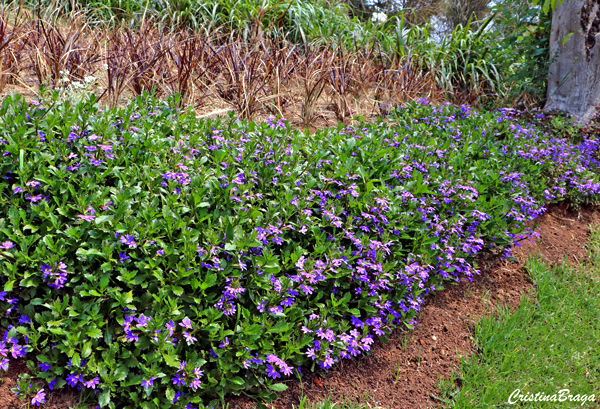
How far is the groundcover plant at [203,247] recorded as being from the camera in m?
1.97

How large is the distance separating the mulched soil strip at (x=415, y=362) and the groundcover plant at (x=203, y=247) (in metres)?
0.09

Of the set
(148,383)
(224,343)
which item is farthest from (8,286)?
(224,343)

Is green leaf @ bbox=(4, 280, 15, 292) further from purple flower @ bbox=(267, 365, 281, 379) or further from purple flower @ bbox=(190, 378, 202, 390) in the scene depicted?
purple flower @ bbox=(267, 365, 281, 379)

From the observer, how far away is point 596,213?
4605mm

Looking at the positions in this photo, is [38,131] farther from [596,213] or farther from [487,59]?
[487,59]

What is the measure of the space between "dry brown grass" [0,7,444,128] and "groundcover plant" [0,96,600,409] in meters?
1.10

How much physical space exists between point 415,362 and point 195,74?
3.68 m

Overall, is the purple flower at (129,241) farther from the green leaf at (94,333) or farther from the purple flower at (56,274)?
the green leaf at (94,333)

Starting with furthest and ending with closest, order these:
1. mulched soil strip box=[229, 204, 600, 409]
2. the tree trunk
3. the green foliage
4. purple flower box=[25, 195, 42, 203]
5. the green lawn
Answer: the green foliage
the tree trunk
the green lawn
mulched soil strip box=[229, 204, 600, 409]
purple flower box=[25, 195, 42, 203]

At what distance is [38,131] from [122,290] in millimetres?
1226

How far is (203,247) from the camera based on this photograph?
2.22m

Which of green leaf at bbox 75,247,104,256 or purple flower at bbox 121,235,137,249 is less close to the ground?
purple flower at bbox 121,235,137,249

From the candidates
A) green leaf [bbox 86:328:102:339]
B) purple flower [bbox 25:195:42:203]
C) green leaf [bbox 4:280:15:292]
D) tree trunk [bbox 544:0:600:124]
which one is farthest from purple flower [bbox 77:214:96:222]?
tree trunk [bbox 544:0:600:124]

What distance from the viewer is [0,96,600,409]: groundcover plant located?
6.46 ft
